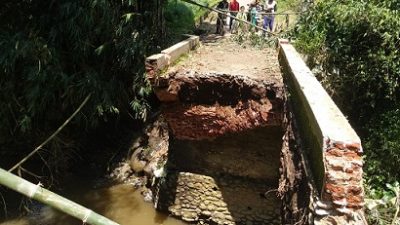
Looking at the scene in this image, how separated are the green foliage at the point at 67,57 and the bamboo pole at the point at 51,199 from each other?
5432 mm

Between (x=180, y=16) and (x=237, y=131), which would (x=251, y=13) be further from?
(x=237, y=131)

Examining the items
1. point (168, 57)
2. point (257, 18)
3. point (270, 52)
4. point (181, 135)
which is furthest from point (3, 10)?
point (257, 18)

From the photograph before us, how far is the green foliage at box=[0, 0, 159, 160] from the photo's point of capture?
704 cm

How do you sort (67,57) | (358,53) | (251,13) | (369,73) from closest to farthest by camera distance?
(369,73) < (67,57) < (358,53) < (251,13)

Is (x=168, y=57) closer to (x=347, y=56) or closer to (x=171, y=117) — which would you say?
(x=171, y=117)

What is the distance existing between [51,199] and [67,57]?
611 cm

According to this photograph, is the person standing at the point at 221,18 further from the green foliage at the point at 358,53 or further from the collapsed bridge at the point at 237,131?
the green foliage at the point at 358,53

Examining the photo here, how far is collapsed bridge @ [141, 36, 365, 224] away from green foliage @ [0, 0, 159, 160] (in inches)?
42.8

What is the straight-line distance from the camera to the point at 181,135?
7090 mm

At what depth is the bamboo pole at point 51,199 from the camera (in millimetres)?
1847

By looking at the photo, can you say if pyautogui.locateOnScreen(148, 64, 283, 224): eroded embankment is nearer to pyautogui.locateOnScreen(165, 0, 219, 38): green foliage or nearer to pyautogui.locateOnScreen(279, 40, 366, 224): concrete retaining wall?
pyautogui.locateOnScreen(279, 40, 366, 224): concrete retaining wall

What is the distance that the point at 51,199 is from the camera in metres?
1.94

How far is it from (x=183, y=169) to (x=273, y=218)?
181 centimetres

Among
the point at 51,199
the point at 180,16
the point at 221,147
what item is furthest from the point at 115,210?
the point at 51,199
